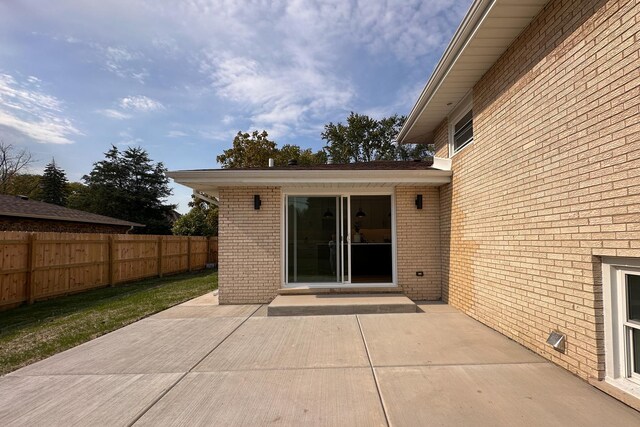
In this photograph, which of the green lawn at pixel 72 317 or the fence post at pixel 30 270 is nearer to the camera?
the green lawn at pixel 72 317

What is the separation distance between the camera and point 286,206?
7977mm

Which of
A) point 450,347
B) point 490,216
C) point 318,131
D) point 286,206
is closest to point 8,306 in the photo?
point 286,206

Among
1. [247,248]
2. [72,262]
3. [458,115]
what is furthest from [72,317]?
[458,115]

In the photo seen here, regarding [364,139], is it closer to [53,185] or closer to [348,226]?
[348,226]

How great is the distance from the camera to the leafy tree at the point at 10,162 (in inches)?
1191

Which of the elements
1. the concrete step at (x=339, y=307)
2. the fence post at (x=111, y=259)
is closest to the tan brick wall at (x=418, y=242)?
the concrete step at (x=339, y=307)

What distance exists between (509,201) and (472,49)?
7.35 feet

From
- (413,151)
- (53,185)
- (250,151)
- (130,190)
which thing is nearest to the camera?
(250,151)

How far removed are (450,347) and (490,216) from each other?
7.15 feet

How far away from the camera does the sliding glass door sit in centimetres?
791

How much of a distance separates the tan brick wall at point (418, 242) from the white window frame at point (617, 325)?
14.9ft

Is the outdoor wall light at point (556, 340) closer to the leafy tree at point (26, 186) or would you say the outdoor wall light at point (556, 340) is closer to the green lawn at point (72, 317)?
the green lawn at point (72, 317)

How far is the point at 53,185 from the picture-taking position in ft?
136

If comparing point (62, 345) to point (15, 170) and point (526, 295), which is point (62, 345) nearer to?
point (526, 295)
